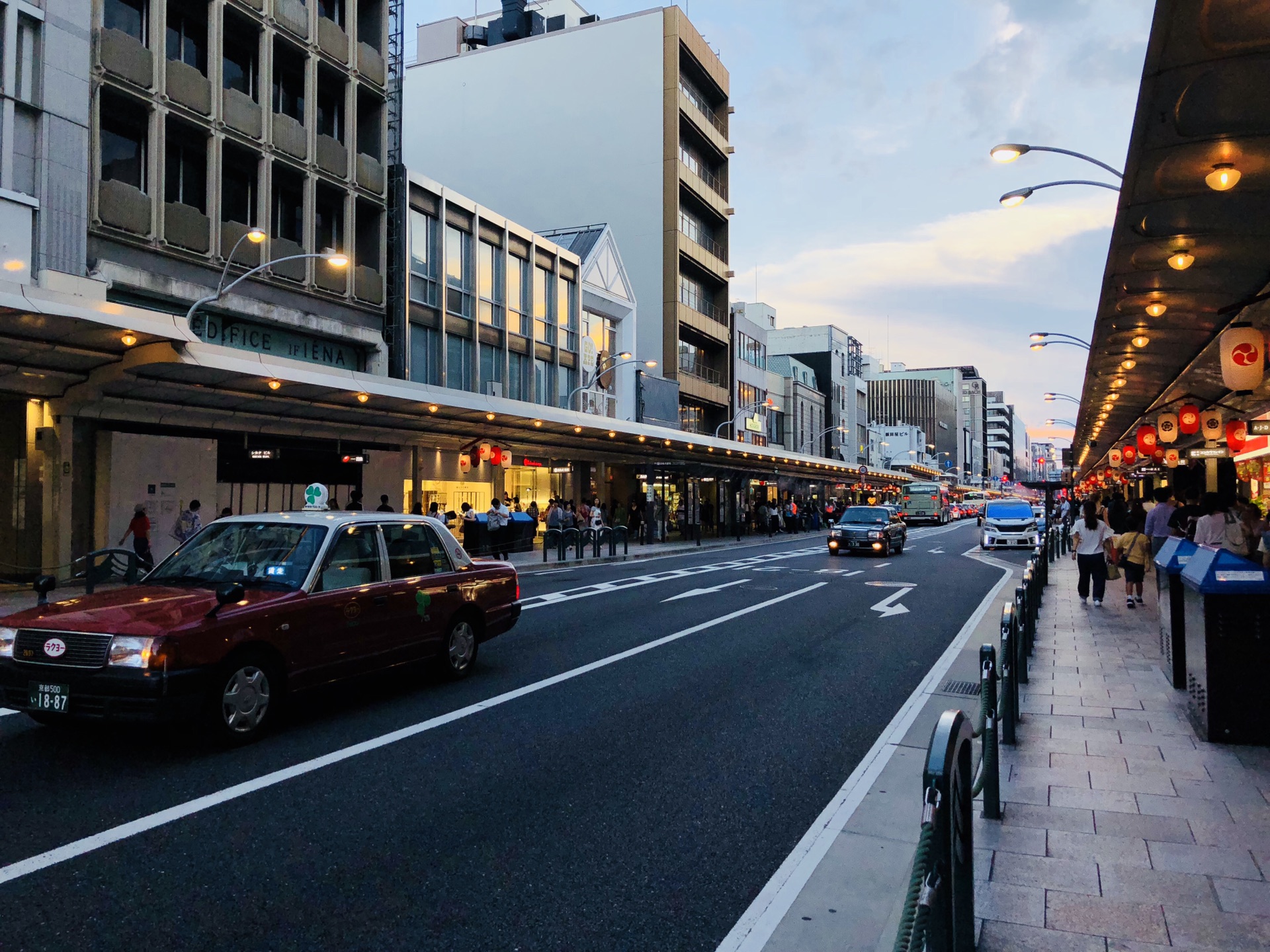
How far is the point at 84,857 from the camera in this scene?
4523mm

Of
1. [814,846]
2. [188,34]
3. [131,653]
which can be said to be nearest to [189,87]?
[188,34]

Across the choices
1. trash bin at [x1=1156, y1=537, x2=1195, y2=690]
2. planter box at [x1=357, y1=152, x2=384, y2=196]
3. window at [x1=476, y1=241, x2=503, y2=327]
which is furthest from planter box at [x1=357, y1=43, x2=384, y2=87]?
trash bin at [x1=1156, y1=537, x2=1195, y2=690]

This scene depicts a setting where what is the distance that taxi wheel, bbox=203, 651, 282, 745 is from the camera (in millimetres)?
6320

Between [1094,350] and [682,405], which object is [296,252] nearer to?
[1094,350]

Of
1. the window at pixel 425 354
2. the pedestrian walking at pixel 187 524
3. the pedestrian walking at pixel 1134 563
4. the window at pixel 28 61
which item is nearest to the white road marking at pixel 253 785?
the pedestrian walking at pixel 1134 563

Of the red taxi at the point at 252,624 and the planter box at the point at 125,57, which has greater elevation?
the planter box at the point at 125,57

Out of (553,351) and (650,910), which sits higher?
(553,351)

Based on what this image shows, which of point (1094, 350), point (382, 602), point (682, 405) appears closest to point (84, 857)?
point (382, 602)

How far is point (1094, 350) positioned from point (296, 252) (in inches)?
860

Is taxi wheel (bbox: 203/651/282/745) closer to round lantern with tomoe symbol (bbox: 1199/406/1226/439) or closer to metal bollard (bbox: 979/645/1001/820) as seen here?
metal bollard (bbox: 979/645/1001/820)

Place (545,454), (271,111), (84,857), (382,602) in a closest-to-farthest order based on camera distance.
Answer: (84,857) < (382,602) < (271,111) < (545,454)

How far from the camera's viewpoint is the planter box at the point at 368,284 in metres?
29.4

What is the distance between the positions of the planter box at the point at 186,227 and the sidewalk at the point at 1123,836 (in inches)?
886

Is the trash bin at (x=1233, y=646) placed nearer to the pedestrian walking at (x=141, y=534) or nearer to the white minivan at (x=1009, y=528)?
the pedestrian walking at (x=141, y=534)
